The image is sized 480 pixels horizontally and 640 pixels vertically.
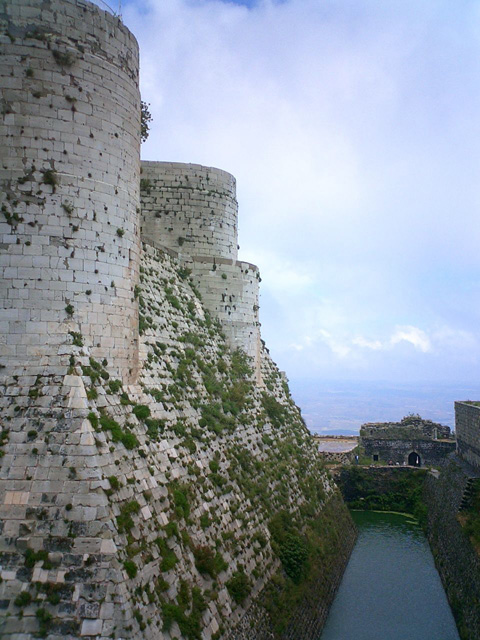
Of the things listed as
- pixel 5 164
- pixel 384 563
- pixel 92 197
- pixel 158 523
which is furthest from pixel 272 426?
pixel 5 164

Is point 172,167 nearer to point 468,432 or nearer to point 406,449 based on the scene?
point 468,432

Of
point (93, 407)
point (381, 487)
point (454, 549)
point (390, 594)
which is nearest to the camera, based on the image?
point (93, 407)

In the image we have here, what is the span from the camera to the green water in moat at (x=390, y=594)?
20078 mm

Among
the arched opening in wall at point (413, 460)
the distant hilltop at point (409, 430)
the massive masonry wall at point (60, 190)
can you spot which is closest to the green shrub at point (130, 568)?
the massive masonry wall at point (60, 190)

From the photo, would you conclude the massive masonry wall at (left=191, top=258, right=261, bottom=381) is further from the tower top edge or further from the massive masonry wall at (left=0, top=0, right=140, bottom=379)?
the massive masonry wall at (left=0, top=0, right=140, bottom=379)

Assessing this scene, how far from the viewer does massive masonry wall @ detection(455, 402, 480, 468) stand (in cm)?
2942

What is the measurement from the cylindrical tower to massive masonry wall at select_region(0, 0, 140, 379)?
31.9 ft

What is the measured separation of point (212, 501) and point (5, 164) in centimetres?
952

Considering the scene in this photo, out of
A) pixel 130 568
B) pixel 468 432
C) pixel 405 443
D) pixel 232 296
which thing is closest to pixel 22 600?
pixel 130 568

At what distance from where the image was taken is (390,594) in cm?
2345

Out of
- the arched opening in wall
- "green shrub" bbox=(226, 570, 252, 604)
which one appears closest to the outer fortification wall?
"green shrub" bbox=(226, 570, 252, 604)

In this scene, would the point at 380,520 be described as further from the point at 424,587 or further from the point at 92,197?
the point at 92,197

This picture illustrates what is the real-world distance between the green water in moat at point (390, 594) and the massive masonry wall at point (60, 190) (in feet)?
42.6

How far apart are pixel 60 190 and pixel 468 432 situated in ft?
84.8
